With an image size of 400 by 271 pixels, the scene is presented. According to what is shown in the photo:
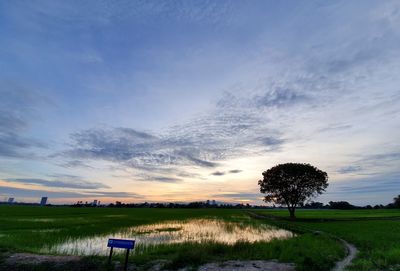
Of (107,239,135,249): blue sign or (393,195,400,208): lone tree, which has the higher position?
(393,195,400,208): lone tree

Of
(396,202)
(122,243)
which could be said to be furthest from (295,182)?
(396,202)

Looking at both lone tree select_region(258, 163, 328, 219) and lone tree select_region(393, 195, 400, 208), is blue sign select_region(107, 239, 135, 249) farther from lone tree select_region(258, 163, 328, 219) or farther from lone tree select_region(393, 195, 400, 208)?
lone tree select_region(393, 195, 400, 208)

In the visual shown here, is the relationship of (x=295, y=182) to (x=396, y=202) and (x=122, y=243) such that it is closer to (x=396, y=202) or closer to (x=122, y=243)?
(x=122, y=243)

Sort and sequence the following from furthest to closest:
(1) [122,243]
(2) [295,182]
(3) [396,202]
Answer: (3) [396,202]
(2) [295,182]
(1) [122,243]

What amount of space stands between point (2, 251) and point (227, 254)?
41.0 feet

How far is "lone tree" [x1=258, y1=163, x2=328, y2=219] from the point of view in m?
48.9

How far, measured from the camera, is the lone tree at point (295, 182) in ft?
160

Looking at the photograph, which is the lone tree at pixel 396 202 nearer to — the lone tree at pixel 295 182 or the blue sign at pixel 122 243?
the lone tree at pixel 295 182

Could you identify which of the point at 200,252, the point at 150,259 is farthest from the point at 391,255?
the point at 150,259

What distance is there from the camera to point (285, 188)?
50625 millimetres

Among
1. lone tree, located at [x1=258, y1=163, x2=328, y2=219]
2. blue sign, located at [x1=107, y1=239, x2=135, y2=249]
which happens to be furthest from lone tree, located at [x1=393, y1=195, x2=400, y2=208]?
blue sign, located at [x1=107, y1=239, x2=135, y2=249]

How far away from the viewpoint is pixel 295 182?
49500mm

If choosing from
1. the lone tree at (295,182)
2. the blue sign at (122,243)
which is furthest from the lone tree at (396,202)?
the blue sign at (122,243)

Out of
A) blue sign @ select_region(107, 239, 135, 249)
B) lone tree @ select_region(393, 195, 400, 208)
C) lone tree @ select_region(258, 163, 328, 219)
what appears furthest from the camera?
lone tree @ select_region(393, 195, 400, 208)
